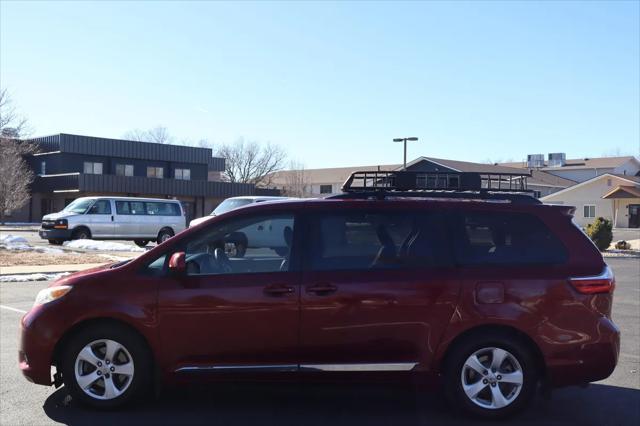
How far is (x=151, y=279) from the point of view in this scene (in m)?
5.17

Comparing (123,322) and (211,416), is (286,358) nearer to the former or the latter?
(211,416)

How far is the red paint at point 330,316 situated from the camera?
509 centimetres

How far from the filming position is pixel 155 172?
58.2 m

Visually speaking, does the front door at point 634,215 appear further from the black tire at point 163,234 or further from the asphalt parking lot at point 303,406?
the asphalt parking lot at point 303,406

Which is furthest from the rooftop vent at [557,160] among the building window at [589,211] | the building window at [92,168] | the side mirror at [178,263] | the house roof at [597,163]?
the side mirror at [178,263]

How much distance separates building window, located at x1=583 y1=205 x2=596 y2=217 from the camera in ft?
205

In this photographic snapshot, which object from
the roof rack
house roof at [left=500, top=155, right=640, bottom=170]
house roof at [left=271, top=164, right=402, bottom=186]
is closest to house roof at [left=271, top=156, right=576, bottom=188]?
house roof at [left=271, top=164, right=402, bottom=186]

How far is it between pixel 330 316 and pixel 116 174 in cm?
5348

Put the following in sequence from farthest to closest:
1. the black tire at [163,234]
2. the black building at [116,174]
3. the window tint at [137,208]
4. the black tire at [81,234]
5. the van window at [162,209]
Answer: the black building at [116,174] < the black tire at [163,234] < the van window at [162,209] < the window tint at [137,208] < the black tire at [81,234]

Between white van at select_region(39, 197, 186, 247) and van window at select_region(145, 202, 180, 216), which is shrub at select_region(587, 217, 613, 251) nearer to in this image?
white van at select_region(39, 197, 186, 247)

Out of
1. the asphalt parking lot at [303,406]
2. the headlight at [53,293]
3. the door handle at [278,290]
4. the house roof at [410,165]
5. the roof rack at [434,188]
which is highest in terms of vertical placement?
the house roof at [410,165]

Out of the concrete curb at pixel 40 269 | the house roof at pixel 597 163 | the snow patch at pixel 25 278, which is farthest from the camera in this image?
the house roof at pixel 597 163

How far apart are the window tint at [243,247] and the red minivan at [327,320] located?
1 cm

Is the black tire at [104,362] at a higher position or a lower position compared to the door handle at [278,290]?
lower
